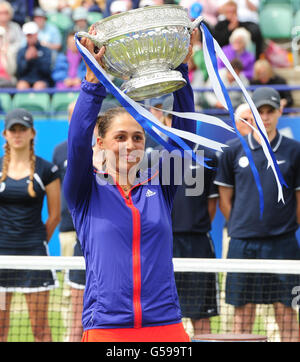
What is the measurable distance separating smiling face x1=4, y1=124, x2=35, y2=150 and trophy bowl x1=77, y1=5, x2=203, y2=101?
3315mm

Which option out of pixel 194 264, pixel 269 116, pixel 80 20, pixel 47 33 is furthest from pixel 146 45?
pixel 47 33

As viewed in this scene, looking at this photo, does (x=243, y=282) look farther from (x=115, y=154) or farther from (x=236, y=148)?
(x=115, y=154)

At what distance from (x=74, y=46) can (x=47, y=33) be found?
142 cm

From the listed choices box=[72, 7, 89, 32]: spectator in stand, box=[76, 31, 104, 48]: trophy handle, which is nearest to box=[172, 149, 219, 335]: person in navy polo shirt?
box=[76, 31, 104, 48]: trophy handle

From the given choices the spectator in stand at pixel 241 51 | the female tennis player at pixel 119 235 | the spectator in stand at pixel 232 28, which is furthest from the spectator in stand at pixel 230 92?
the female tennis player at pixel 119 235

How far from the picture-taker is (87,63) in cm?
291

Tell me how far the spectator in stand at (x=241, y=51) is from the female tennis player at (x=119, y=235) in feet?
22.0

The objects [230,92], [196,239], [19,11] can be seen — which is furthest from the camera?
[19,11]

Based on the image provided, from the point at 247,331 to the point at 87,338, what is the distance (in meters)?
3.05

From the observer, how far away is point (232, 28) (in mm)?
10461

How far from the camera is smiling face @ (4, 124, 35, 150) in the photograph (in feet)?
20.4

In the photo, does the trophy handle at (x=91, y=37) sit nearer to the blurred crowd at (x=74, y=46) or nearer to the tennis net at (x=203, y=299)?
the tennis net at (x=203, y=299)

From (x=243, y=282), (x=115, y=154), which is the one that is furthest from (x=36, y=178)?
(x=115, y=154)

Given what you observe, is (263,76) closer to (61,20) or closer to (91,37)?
(61,20)
